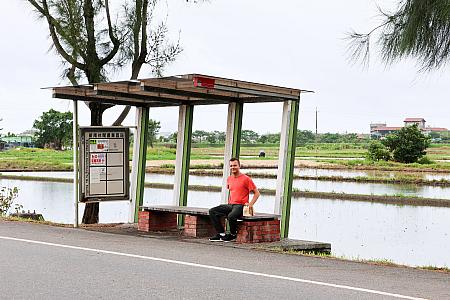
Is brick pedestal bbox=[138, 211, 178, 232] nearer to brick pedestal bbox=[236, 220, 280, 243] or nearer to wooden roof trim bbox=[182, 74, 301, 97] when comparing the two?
brick pedestal bbox=[236, 220, 280, 243]

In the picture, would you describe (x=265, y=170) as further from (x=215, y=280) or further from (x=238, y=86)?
(x=215, y=280)

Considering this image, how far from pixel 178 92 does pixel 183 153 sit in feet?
8.04

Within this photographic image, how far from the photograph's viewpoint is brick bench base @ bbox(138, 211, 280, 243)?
13852 millimetres

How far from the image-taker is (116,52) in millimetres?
20812

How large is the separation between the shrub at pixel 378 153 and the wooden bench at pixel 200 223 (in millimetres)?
36329

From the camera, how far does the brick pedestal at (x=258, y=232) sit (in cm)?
1383

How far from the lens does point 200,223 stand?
15000 mm

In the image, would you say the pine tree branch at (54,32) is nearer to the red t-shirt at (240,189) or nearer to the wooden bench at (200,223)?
the wooden bench at (200,223)

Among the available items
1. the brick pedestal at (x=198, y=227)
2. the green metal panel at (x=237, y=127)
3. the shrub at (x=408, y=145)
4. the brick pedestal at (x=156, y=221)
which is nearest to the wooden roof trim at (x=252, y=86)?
the green metal panel at (x=237, y=127)

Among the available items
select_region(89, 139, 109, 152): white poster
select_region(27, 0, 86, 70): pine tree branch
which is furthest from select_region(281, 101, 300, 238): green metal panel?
select_region(27, 0, 86, 70): pine tree branch

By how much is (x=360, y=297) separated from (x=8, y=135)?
120803 mm

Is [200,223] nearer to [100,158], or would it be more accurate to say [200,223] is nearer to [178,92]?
[178,92]

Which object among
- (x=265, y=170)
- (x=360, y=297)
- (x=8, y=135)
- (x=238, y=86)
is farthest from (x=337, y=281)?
(x=8, y=135)

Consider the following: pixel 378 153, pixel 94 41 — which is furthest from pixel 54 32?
pixel 378 153
